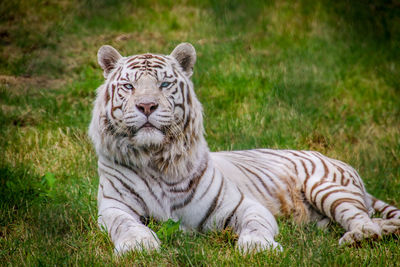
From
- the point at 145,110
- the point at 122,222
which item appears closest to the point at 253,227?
the point at 122,222

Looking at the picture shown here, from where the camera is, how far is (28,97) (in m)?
5.84

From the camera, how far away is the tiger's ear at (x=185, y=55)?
4.14 metres

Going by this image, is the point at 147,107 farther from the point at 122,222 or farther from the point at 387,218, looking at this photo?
the point at 387,218

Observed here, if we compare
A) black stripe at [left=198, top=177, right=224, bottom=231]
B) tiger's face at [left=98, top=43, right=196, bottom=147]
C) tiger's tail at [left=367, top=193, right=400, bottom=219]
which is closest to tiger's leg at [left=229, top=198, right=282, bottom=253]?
black stripe at [left=198, top=177, right=224, bottom=231]

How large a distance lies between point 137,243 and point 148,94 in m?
1.06

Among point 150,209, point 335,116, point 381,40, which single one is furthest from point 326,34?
point 150,209

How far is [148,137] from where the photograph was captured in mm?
3600

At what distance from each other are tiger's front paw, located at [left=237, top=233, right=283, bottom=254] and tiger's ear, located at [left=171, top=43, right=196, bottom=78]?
1.45 m

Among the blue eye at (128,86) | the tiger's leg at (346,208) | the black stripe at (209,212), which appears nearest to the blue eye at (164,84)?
the blue eye at (128,86)

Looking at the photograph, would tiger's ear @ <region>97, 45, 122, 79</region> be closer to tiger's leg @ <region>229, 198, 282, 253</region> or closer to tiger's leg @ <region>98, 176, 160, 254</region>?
tiger's leg @ <region>98, 176, 160, 254</region>

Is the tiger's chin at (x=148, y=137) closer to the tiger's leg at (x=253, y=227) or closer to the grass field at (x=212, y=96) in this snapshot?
the grass field at (x=212, y=96)

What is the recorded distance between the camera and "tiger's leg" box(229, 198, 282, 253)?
10.8ft

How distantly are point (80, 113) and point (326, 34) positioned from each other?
3637 mm

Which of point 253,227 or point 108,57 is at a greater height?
point 108,57
